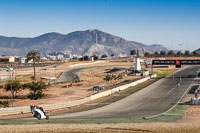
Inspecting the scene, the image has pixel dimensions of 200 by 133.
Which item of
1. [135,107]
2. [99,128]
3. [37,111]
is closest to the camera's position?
[99,128]

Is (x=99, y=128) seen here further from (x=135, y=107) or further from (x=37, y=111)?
(x=135, y=107)

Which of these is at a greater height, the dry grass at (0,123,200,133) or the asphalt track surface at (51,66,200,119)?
the dry grass at (0,123,200,133)

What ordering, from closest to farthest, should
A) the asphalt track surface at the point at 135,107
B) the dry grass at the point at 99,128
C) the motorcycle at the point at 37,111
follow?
1. the dry grass at the point at 99,128
2. the motorcycle at the point at 37,111
3. the asphalt track surface at the point at 135,107

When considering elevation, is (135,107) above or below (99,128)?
below

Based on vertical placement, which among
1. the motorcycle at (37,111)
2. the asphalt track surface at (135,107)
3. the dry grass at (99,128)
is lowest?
the asphalt track surface at (135,107)

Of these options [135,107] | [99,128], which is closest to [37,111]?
[99,128]

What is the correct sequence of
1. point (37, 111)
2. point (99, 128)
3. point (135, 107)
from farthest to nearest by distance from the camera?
1. point (135, 107)
2. point (37, 111)
3. point (99, 128)

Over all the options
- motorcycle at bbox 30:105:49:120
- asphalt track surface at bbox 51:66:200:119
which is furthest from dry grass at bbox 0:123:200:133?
asphalt track surface at bbox 51:66:200:119

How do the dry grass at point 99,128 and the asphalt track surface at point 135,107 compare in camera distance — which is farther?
the asphalt track surface at point 135,107

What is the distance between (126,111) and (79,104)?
972 cm

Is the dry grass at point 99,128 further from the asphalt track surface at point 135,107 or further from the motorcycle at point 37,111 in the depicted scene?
the asphalt track surface at point 135,107

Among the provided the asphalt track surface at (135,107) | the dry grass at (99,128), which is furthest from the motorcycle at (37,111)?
the asphalt track surface at (135,107)

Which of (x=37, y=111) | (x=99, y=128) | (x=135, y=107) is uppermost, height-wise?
(x=37, y=111)

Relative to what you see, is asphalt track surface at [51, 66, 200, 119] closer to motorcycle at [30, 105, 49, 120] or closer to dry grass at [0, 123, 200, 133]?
motorcycle at [30, 105, 49, 120]
